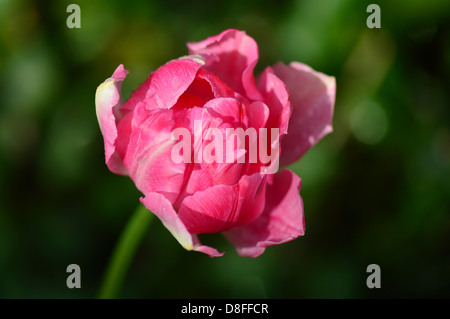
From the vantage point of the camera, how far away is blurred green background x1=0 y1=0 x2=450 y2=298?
58.5 inches

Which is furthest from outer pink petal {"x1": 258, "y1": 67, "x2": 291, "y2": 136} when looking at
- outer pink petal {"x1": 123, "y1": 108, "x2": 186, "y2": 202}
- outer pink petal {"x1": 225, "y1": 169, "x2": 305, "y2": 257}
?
outer pink petal {"x1": 123, "y1": 108, "x2": 186, "y2": 202}

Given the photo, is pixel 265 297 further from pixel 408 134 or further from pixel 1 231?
pixel 1 231

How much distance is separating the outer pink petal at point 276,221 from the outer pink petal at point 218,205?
80mm

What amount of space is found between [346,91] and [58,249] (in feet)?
3.19

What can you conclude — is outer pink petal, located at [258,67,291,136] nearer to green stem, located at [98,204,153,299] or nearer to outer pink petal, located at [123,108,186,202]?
outer pink petal, located at [123,108,186,202]

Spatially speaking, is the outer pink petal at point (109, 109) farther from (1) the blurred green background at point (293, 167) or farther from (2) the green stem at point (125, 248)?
(1) the blurred green background at point (293, 167)

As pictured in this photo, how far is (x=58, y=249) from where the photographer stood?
1516 mm

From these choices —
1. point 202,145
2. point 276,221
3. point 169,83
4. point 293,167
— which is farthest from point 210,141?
point 293,167

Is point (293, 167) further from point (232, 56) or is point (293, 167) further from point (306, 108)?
point (232, 56)

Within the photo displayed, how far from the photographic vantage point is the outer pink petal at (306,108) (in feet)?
3.58

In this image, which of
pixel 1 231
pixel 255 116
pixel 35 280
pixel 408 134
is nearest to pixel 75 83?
pixel 1 231

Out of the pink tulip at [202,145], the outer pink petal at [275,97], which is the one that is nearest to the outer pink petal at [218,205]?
the pink tulip at [202,145]

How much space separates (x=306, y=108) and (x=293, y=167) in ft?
1.53

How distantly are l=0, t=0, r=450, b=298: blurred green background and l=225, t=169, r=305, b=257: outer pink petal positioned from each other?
19.0 inches
